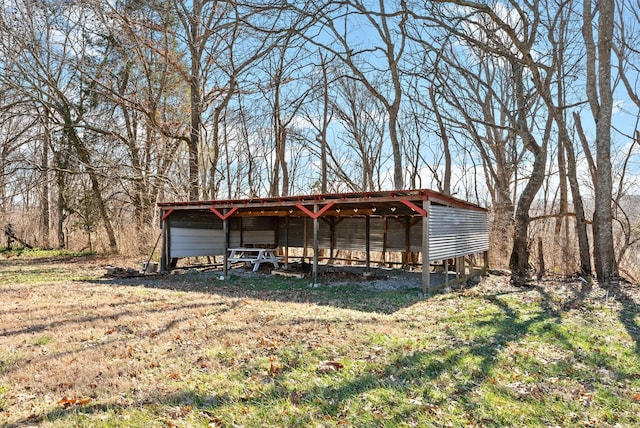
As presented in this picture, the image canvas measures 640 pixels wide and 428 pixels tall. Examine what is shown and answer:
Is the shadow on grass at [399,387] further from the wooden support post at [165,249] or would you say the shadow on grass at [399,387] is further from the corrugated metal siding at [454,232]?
the wooden support post at [165,249]

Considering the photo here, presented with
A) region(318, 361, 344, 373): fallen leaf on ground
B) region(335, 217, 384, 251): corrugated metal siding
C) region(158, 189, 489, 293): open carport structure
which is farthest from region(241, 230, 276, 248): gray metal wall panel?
region(318, 361, 344, 373): fallen leaf on ground

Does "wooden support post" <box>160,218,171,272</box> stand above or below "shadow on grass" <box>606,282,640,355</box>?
above

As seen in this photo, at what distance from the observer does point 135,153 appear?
1730 cm

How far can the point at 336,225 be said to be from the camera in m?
13.5

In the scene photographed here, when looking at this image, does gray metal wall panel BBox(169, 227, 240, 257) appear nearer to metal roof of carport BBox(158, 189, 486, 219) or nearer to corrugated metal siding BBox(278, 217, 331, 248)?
metal roof of carport BBox(158, 189, 486, 219)

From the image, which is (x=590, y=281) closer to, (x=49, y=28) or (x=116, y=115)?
(x=116, y=115)

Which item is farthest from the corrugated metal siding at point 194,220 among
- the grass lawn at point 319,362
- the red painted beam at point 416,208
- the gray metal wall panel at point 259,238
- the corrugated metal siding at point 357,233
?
the red painted beam at point 416,208

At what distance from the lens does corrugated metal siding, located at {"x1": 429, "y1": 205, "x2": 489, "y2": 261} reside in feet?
27.5

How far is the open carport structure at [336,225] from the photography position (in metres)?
8.77

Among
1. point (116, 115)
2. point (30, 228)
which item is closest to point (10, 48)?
point (116, 115)

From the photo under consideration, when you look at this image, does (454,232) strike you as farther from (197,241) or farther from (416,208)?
(197,241)

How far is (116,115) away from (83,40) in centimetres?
320

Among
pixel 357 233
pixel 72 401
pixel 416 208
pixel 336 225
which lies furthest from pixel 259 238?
pixel 72 401

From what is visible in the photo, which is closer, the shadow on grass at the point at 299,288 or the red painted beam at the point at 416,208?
the shadow on grass at the point at 299,288
